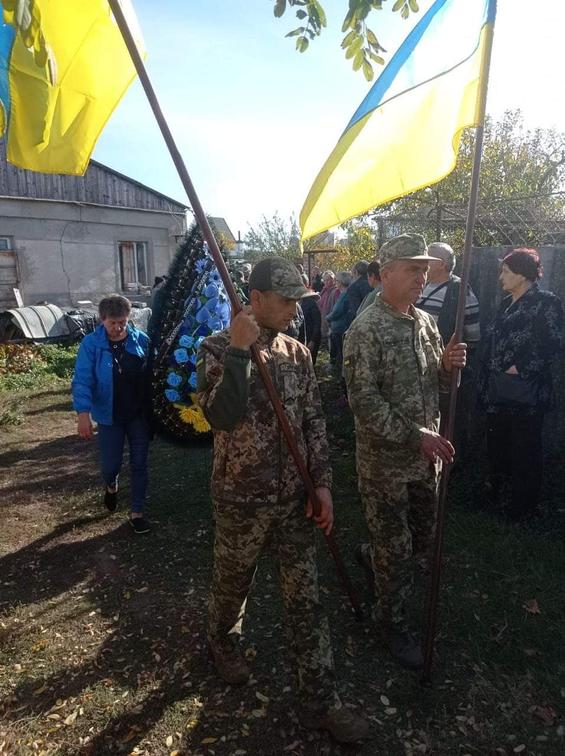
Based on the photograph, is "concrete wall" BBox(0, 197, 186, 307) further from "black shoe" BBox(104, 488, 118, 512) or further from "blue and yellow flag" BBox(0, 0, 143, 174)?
"blue and yellow flag" BBox(0, 0, 143, 174)

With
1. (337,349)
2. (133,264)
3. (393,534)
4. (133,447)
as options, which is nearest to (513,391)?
(393,534)

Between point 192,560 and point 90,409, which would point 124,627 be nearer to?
point 192,560

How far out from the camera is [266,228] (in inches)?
1177

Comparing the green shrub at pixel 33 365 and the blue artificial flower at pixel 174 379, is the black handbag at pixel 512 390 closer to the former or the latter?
the blue artificial flower at pixel 174 379

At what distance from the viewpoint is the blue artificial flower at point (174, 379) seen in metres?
4.83

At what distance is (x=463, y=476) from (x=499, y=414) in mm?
927

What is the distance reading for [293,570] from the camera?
8.13 ft

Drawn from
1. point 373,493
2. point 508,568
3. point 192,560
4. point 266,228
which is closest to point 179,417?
point 192,560

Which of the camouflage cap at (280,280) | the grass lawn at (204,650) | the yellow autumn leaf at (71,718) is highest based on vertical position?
the camouflage cap at (280,280)

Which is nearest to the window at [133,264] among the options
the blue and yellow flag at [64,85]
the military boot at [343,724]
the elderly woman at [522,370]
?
the elderly woman at [522,370]

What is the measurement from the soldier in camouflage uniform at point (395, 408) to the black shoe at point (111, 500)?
107 inches

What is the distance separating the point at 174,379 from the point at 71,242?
12325 mm

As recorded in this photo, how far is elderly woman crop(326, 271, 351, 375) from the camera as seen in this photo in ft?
24.2

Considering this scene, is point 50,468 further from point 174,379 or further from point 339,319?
point 339,319
